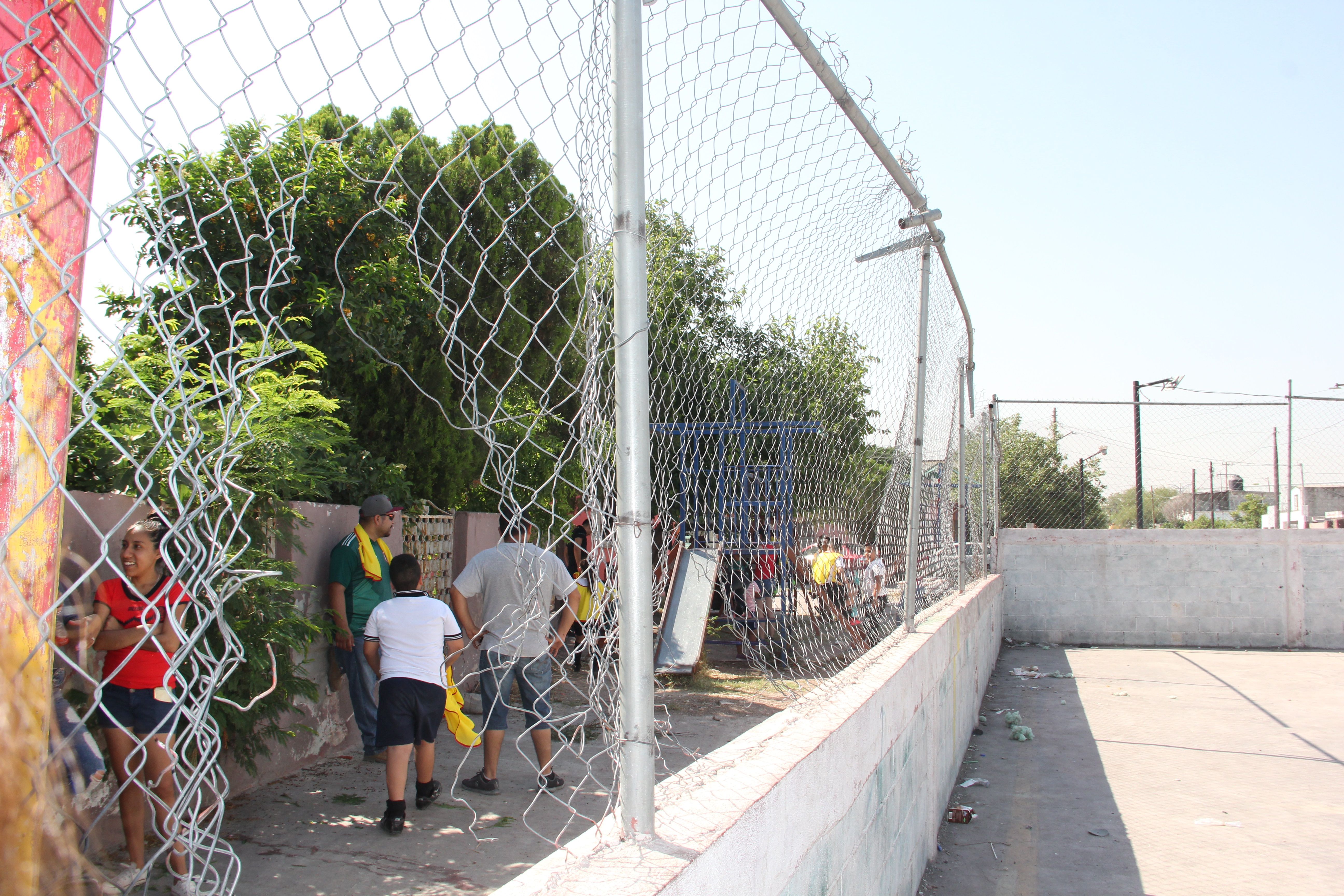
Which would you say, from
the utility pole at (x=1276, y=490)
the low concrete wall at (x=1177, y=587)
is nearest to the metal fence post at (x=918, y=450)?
the low concrete wall at (x=1177, y=587)

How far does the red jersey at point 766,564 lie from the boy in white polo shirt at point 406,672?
4.86ft

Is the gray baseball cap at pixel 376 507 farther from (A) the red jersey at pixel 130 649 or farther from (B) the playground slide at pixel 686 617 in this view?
(B) the playground slide at pixel 686 617

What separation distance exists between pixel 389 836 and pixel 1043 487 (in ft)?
45.1

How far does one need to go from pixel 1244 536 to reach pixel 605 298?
14655 mm

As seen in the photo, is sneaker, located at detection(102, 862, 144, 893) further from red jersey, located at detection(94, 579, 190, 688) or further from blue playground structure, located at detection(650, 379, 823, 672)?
blue playground structure, located at detection(650, 379, 823, 672)

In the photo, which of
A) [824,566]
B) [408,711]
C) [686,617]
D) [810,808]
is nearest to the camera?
[810,808]

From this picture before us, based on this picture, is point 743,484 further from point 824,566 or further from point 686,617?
point 686,617

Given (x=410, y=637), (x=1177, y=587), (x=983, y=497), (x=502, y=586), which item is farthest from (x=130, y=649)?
(x=1177, y=587)

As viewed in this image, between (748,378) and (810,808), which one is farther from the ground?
(748,378)

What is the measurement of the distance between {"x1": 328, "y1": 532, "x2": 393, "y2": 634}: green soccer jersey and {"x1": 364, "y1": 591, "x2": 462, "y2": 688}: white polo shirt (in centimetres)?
76

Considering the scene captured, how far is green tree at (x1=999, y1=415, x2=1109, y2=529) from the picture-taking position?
15.3 meters

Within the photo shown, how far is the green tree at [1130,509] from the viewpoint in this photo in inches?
636

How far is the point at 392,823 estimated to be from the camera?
396 cm

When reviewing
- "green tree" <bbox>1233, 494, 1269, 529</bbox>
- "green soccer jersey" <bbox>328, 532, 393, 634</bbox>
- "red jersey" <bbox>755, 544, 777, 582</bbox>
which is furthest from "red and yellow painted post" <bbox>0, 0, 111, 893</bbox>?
"green tree" <bbox>1233, 494, 1269, 529</bbox>
